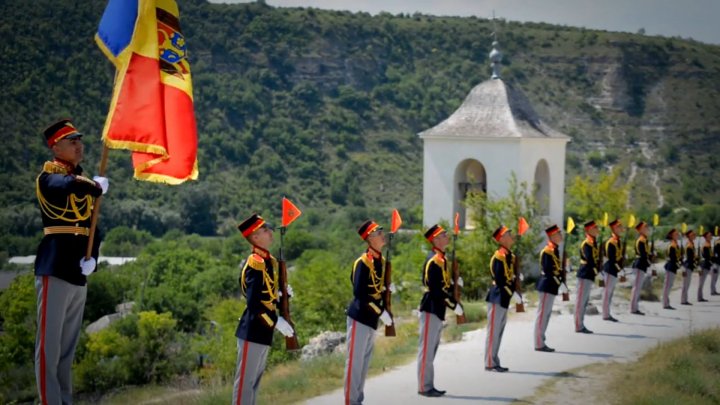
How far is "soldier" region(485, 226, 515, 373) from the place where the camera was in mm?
13500

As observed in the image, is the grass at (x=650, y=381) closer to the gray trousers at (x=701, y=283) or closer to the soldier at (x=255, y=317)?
the soldier at (x=255, y=317)

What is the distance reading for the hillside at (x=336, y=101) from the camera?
55.2 metres

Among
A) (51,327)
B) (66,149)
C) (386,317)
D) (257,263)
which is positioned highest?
(66,149)

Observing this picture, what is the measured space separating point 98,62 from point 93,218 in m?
54.0

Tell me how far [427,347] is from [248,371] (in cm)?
312

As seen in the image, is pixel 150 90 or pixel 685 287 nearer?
pixel 150 90

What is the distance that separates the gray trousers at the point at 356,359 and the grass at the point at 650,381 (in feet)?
7.48

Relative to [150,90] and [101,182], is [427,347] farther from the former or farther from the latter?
[101,182]

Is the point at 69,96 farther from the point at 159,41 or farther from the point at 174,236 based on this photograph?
the point at 159,41

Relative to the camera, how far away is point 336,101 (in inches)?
2648

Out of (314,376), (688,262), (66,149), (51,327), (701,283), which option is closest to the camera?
(51,327)

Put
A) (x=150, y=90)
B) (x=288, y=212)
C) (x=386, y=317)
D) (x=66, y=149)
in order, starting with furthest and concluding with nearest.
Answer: (x=386, y=317), (x=288, y=212), (x=150, y=90), (x=66, y=149)

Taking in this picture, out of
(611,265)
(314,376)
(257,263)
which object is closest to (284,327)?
(257,263)

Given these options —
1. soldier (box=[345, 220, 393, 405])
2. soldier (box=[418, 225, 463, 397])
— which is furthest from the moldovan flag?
soldier (box=[418, 225, 463, 397])
